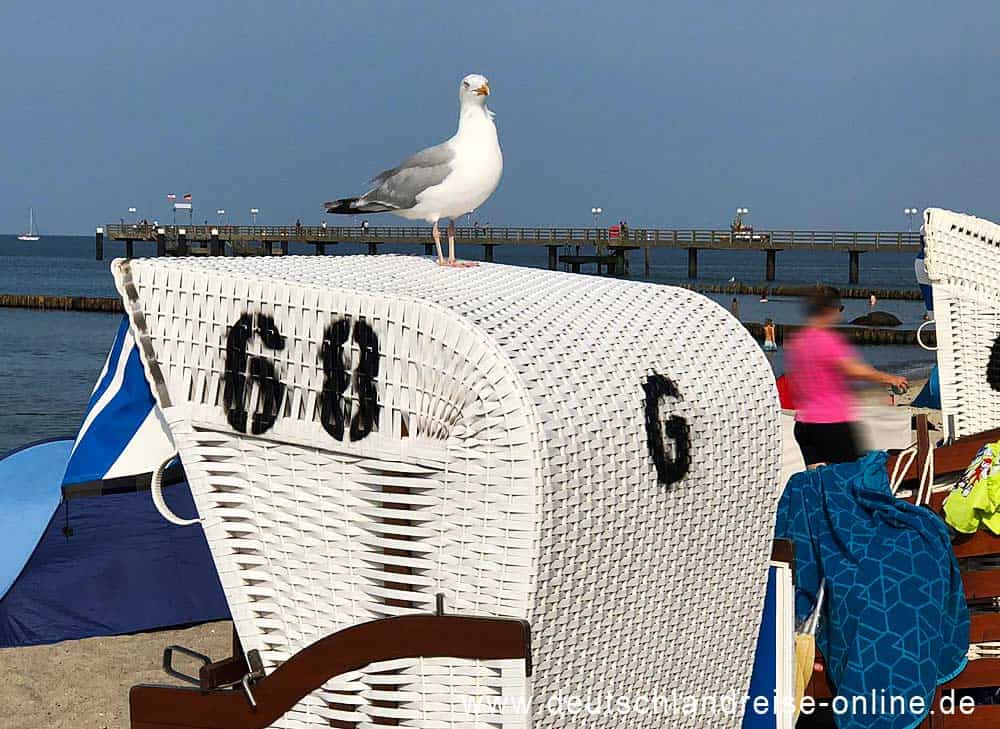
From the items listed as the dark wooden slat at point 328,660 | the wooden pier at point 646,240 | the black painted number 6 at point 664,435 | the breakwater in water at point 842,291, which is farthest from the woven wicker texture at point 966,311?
the wooden pier at point 646,240

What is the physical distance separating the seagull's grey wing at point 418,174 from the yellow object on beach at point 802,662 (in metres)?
1.70

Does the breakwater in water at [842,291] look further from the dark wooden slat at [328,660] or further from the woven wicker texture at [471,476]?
the dark wooden slat at [328,660]

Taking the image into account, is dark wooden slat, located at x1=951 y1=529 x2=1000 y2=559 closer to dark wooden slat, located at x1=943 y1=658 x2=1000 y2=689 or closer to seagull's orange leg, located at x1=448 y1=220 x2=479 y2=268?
dark wooden slat, located at x1=943 y1=658 x2=1000 y2=689

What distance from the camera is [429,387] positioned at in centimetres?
221

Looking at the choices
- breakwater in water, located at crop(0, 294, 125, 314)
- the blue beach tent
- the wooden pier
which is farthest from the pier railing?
Result: the blue beach tent

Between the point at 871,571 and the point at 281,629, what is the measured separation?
1.62 meters

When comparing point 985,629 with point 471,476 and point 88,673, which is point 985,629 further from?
point 88,673

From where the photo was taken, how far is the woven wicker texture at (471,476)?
6.91 ft

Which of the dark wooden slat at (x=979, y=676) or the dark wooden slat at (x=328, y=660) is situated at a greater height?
the dark wooden slat at (x=328, y=660)

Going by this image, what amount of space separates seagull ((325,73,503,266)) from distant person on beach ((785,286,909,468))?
168 cm

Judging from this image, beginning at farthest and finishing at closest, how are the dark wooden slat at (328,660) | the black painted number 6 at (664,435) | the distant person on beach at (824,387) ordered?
the distant person on beach at (824,387), the black painted number 6 at (664,435), the dark wooden slat at (328,660)

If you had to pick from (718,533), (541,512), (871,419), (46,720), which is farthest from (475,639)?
(871,419)

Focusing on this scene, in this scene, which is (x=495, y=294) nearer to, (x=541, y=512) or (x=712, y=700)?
(x=541, y=512)

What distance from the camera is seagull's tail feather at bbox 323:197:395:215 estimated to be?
404cm
